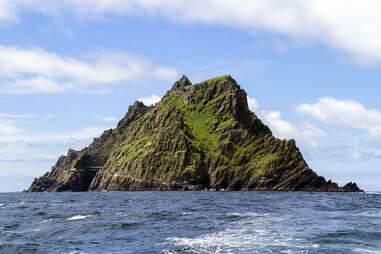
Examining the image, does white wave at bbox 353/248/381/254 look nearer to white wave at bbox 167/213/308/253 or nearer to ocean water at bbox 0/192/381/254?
ocean water at bbox 0/192/381/254

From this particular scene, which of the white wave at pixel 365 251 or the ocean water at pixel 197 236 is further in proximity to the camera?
the ocean water at pixel 197 236

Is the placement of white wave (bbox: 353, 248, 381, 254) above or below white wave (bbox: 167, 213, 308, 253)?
above

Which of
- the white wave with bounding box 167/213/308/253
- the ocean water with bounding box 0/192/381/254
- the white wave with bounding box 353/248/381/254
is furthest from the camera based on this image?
the ocean water with bounding box 0/192/381/254

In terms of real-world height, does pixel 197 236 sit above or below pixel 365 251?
below

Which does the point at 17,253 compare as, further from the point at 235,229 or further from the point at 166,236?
the point at 235,229

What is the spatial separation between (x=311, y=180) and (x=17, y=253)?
589ft

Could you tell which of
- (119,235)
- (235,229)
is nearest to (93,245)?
(119,235)

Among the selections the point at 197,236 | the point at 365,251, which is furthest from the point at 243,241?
the point at 365,251

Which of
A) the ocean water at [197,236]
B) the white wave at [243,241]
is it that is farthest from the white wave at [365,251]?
the white wave at [243,241]

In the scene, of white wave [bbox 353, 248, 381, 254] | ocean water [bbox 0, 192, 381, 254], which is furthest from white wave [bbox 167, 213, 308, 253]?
white wave [bbox 353, 248, 381, 254]

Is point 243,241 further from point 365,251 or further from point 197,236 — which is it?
point 365,251

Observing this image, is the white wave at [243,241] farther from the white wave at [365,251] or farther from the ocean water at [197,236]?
the white wave at [365,251]

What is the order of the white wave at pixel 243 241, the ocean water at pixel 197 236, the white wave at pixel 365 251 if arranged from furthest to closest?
the ocean water at pixel 197 236
the white wave at pixel 243 241
the white wave at pixel 365 251

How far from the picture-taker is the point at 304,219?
148ft
